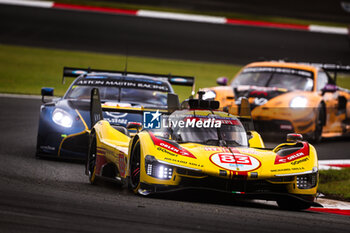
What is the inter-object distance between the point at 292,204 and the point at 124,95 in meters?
4.38

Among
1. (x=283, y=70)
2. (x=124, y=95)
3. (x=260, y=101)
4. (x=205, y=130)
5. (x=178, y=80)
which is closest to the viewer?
(x=205, y=130)

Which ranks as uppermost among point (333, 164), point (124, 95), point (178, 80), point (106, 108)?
point (178, 80)

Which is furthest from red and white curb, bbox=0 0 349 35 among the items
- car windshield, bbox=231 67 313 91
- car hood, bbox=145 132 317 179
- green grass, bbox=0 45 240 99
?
car hood, bbox=145 132 317 179

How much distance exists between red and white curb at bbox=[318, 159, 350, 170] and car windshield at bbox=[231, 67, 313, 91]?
2310 mm

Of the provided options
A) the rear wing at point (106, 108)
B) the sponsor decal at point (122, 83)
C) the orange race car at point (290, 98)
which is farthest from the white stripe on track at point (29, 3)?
the rear wing at point (106, 108)

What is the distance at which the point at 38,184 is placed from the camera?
314 inches

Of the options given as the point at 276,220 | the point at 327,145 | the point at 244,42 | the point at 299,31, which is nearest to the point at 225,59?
the point at 244,42

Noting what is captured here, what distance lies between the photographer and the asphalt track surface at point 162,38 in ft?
85.9

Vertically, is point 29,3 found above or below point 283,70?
above

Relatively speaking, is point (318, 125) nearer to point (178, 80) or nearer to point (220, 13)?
point (178, 80)

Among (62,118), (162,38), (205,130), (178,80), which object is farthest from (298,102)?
(162,38)

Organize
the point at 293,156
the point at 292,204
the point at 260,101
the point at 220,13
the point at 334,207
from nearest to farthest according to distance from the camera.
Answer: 1. the point at 293,156
2. the point at 292,204
3. the point at 334,207
4. the point at 260,101
5. the point at 220,13

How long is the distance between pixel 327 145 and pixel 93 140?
6.35 m

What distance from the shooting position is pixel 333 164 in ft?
38.7
